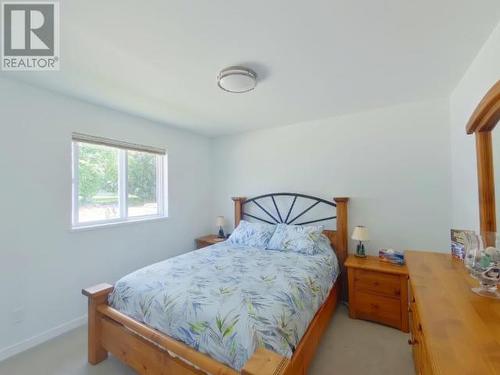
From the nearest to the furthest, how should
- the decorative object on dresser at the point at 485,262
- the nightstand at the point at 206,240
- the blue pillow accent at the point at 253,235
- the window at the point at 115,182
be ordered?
the decorative object on dresser at the point at 485,262
the window at the point at 115,182
the blue pillow accent at the point at 253,235
the nightstand at the point at 206,240

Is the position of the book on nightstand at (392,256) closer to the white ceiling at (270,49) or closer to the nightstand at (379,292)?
the nightstand at (379,292)

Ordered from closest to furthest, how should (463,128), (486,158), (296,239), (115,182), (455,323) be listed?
(455,323) → (486,158) → (463,128) → (296,239) → (115,182)

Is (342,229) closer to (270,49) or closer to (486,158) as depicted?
(486,158)

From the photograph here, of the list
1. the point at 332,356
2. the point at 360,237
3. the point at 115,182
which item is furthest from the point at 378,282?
the point at 115,182

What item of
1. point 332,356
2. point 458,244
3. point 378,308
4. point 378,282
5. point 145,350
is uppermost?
point 458,244

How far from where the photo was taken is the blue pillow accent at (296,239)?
266 centimetres

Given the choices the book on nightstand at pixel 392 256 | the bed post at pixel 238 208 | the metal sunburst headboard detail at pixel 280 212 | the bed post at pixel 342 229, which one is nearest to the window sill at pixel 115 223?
the bed post at pixel 238 208

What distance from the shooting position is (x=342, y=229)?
2.86 metres

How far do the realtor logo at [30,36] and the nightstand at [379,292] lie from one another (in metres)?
3.12

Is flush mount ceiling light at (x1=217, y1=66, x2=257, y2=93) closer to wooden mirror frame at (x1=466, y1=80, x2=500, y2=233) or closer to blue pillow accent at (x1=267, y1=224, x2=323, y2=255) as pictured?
wooden mirror frame at (x1=466, y1=80, x2=500, y2=233)

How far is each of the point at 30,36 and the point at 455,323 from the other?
9.10 ft

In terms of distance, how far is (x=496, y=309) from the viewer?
0.89m

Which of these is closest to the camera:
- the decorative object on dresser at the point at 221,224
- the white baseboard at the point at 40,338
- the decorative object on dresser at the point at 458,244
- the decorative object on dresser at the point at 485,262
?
the decorative object on dresser at the point at 485,262

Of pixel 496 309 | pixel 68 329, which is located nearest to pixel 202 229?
pixel 68 329
